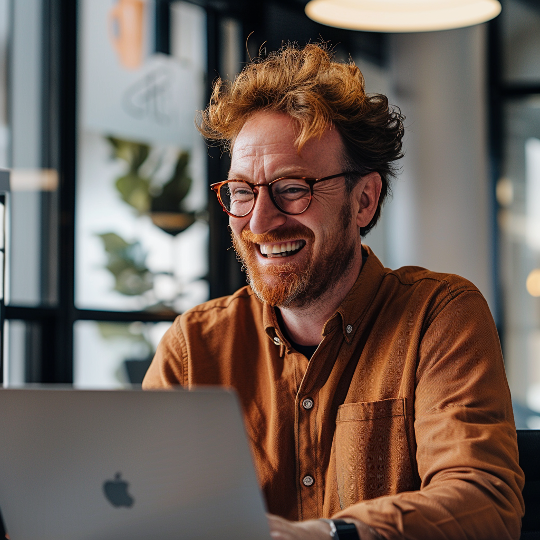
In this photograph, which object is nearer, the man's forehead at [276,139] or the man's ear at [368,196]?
the man's forehead at [276,139]

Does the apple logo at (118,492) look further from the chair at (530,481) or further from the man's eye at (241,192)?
the man's eye at (241,192)

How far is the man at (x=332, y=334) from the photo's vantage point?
1.33m

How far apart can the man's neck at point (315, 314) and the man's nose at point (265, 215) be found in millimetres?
193

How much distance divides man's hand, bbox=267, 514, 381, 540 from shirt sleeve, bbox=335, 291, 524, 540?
0.06 feet

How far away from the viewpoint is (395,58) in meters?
5.11

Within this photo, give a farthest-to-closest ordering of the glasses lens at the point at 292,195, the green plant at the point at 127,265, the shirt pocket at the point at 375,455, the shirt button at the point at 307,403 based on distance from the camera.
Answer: the green plant at the point at 127,265, the glasses lens at the point at 292,195, the shirt button at the point at 307,403, the shirt pocket at the point at 375,455

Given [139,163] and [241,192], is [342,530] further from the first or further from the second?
[139,163]

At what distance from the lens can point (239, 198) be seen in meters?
1.72

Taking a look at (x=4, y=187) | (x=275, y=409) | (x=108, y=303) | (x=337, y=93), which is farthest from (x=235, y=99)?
(x=108, y=303)

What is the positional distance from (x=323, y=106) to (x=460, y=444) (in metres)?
0.82

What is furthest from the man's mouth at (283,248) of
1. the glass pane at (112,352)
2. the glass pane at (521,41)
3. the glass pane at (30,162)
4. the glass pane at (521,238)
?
the glass pane at (521,41)

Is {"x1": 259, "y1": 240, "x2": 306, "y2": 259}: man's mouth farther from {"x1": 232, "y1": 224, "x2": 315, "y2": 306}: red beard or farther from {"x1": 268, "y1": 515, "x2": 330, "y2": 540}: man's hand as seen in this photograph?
{"x1": 268, "y1": 515, "x2": 330, "y2": 540}: man's hand

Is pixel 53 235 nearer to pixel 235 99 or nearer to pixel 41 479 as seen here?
pixel 235 99

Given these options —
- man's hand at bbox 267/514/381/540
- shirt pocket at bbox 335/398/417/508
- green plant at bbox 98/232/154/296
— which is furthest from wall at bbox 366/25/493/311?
man's hand at bbox 267/514/381/540
